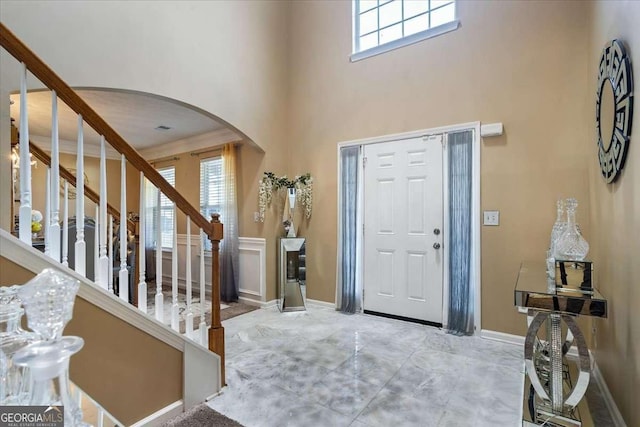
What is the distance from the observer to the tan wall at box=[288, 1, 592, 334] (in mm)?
2865

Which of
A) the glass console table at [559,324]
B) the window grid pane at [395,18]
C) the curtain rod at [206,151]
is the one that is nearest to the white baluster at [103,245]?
the glass console table at [559,324]

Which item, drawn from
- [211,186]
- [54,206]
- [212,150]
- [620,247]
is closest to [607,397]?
[620,247]

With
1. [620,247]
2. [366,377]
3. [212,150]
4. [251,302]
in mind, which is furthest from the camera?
[212,150]

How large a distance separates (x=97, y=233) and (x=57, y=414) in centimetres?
148

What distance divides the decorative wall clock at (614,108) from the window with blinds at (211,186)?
4581 mm

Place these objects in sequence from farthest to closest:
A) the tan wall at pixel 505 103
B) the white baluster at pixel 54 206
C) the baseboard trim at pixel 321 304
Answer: the baseboard trim at pixel 321 304 < the tan wall at pixel 505 103 < the white baluster at pixel 54 206

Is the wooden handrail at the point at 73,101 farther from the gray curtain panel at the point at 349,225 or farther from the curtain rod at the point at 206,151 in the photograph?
the curtain rod at the point at 206,151

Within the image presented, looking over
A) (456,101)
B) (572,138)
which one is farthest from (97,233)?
(572,138)

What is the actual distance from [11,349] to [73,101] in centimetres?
→ 130

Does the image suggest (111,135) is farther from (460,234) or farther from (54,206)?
(460,234)

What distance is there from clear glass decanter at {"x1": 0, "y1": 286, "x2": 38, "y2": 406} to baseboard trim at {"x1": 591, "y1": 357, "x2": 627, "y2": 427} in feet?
8.58

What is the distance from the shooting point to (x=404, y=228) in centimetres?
369

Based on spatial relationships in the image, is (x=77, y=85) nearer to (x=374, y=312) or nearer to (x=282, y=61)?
(x=282, y=61)

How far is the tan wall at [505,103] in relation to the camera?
113 inches
